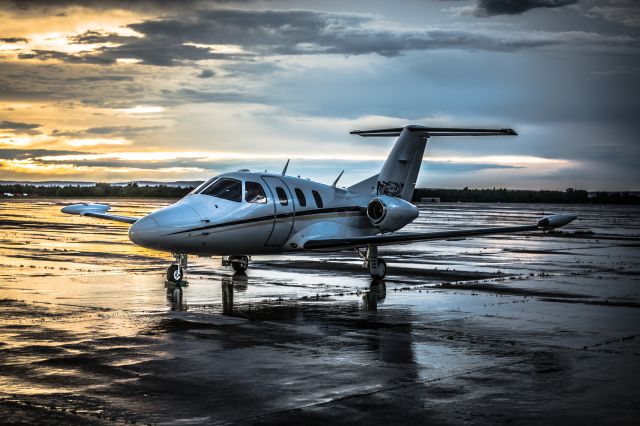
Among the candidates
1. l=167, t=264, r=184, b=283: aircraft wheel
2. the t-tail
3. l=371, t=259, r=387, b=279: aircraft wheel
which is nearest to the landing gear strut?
l=167, t=264, r=184, b=283: aircraft wheel

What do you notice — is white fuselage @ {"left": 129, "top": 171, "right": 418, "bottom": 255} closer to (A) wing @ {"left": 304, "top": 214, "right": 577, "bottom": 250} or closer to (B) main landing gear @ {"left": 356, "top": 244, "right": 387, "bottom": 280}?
(A) wing @ {"left": 304, "top": 214, "right": 577, "bottom": 250}

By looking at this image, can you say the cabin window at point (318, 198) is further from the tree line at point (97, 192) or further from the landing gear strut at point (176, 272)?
the tree line at point (97, 192)

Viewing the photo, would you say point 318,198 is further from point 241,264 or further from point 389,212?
point 241,264

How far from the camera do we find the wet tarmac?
8.10m

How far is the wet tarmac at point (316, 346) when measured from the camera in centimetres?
810

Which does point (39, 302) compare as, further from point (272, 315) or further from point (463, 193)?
point (463, 193)

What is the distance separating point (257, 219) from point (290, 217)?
3.84ft

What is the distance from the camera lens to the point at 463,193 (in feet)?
544

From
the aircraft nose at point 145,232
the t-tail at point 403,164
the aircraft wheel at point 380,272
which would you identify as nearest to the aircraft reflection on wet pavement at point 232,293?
the aircraft wheel at point 380,272

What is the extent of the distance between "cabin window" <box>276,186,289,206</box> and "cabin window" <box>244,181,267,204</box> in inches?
20.5

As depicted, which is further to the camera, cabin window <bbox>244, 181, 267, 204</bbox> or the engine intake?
the engine intake

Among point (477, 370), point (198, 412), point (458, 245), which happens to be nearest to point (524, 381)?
point (477, 370)

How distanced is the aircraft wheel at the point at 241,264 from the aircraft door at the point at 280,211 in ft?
5.41

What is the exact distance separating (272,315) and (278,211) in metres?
6.15
